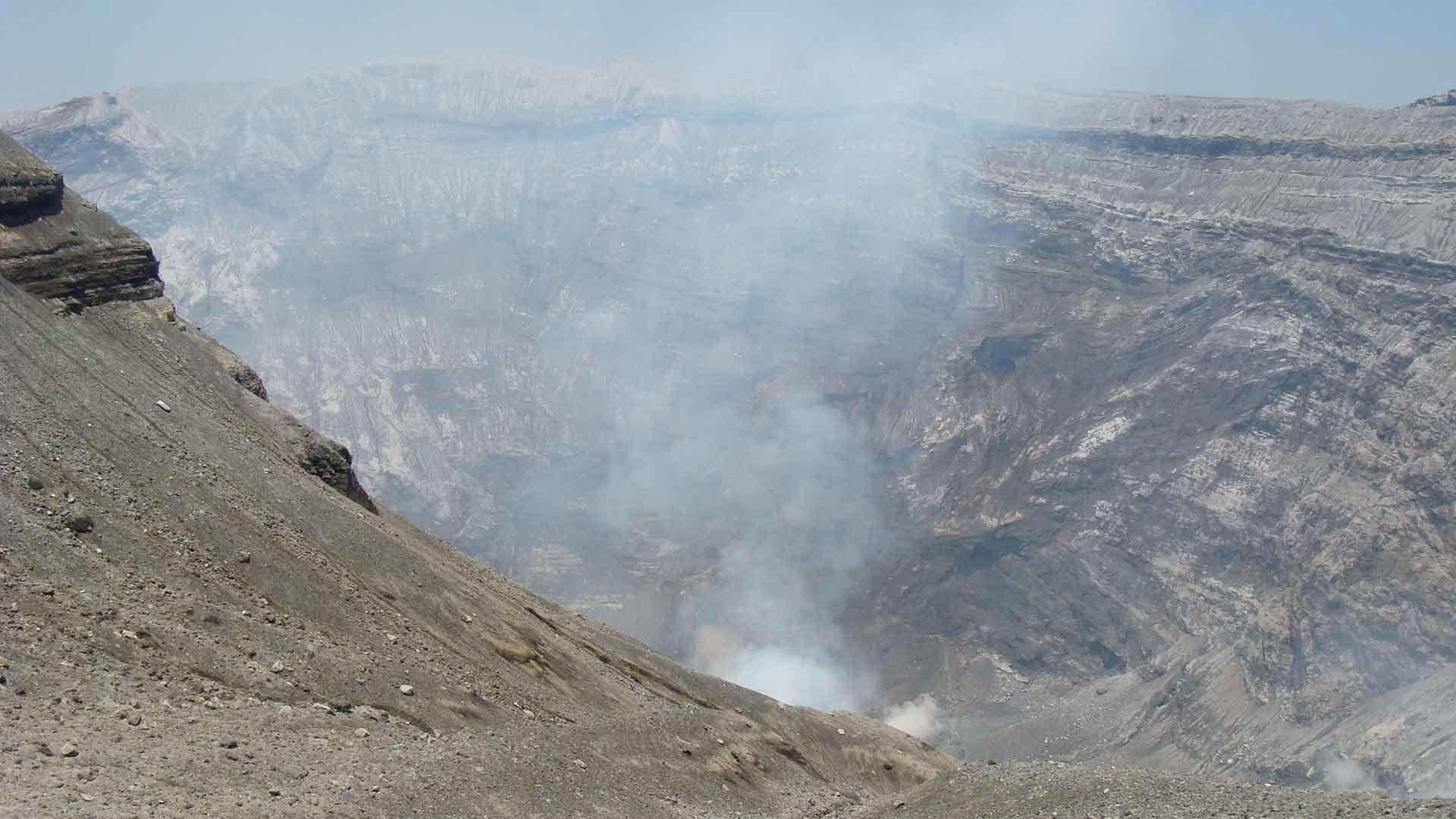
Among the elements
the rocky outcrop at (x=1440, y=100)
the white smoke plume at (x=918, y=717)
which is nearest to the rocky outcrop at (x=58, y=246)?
the white smoke plume at (x=918, y=717)

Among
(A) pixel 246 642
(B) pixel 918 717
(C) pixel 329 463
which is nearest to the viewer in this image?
(A) pixel 246 642

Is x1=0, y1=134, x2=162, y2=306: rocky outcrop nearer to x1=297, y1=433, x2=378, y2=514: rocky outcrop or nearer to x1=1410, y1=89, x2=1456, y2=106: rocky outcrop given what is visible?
x1=297, y1=433, x2=378, y2=514: rocky outcrop

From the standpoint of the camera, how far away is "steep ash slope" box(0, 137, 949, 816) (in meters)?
17.3

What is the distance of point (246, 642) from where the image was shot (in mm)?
22188

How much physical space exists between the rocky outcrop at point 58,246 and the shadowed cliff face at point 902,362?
2798 inches

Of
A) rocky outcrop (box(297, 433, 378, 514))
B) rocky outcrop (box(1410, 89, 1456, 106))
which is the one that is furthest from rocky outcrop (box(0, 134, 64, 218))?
rocky outcrop (box(1410, 89, 1456, 106))

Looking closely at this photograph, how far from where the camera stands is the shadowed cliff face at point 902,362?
9331 cm

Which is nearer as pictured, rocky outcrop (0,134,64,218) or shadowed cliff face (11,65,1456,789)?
rocky outcrop (0,134,64,218)

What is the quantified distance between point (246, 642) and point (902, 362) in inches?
4494

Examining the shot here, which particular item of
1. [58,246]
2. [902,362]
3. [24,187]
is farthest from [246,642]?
[902,362]

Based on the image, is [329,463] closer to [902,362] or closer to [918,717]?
[918,717]

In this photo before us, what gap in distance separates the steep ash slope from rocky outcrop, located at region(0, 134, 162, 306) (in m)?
0.10

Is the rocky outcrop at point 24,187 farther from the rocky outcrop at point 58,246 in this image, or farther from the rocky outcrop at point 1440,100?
the rocky outcrop at point 1440,100

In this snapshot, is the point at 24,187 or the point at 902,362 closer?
the point at 24,187
